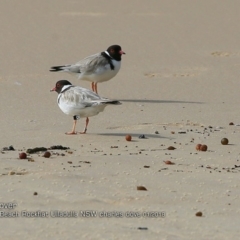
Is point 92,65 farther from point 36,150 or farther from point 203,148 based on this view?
point 36,150

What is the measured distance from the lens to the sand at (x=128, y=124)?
523cm

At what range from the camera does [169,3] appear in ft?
56.1

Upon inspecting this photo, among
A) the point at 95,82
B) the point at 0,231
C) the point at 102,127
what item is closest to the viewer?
the point at 0,231

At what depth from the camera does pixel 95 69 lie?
38.2 ft

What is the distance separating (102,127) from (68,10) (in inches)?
305

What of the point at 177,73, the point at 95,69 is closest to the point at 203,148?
the point at 95,69

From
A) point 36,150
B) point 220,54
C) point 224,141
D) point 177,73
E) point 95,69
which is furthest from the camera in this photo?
point 220,54

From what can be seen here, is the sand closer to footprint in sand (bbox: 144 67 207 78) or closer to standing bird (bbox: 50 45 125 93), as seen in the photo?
footprint in sand (bbox: 144 67 207 78)

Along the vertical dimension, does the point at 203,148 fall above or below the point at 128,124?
A: below

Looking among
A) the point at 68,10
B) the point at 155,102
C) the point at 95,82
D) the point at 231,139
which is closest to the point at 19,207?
the point at 231,139

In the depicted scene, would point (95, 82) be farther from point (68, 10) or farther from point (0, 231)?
point (0, 231)

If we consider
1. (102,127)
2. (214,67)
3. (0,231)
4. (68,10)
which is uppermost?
(68,10)

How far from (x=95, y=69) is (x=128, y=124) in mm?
2613

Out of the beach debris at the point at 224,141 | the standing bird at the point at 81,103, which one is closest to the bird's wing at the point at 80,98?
the standing bird at the point at 81,103
